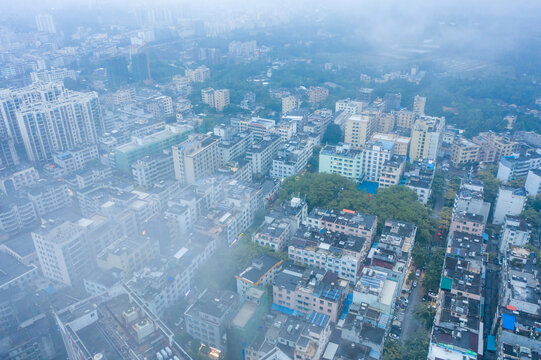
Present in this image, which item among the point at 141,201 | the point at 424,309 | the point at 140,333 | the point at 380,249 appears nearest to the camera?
the point at 140,333

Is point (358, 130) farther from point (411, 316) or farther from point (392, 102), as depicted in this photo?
point (411, 316)

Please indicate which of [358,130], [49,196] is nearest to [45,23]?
[49,196]

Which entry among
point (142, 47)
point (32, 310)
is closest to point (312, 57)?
point (142, 47)

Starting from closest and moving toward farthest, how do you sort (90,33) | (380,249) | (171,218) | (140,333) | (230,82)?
(140,333) < (380,249) < (171,218) < (230,82) < (90,33)

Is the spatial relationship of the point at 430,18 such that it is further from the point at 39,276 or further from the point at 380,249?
the point at 39,276

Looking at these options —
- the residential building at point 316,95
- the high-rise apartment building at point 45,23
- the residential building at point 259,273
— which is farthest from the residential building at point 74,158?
the high-rise apartment building at point 45,23

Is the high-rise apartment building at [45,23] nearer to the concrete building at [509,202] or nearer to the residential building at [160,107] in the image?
the residential building at [160,107]
